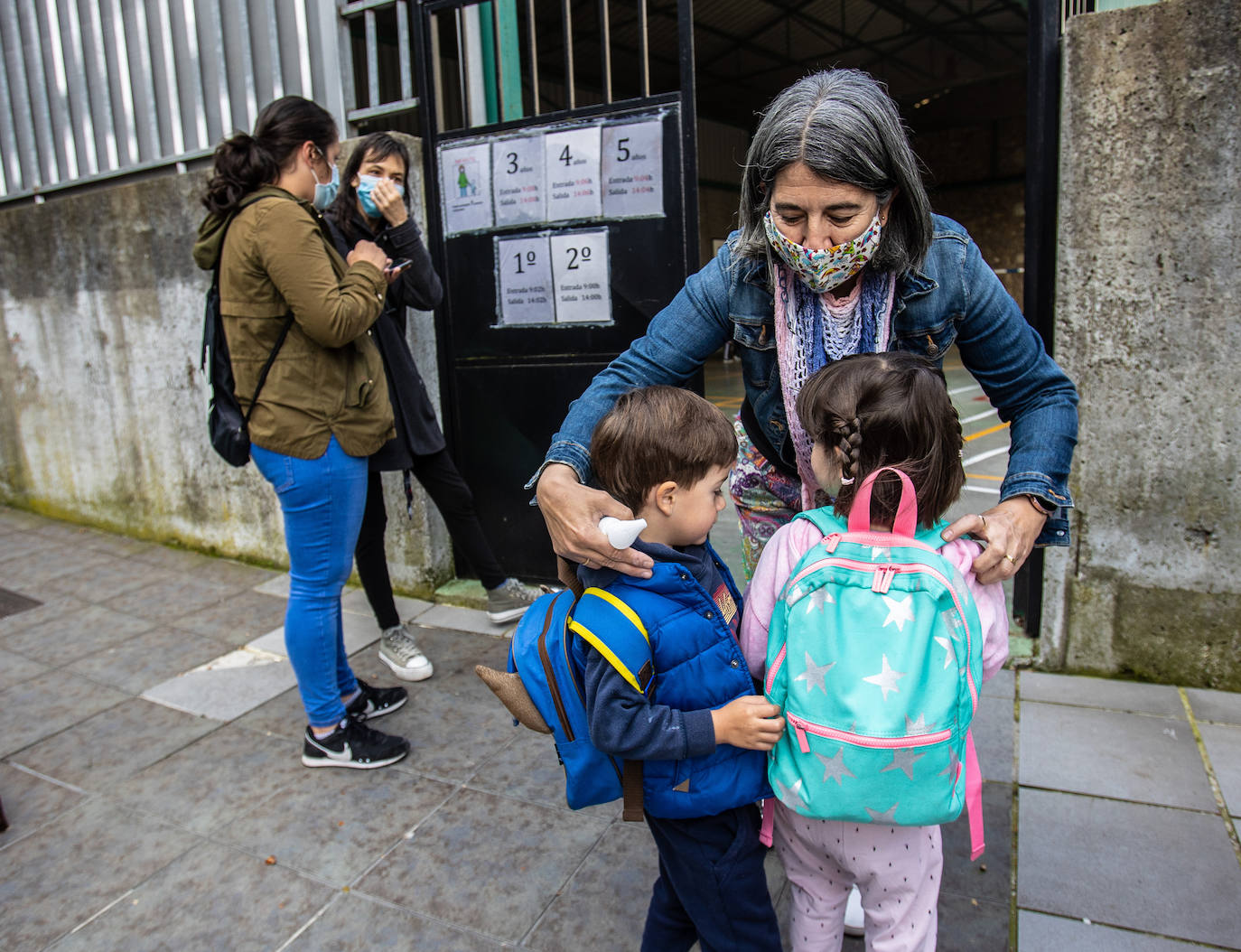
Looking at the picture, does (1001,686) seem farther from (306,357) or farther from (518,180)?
(518,180)

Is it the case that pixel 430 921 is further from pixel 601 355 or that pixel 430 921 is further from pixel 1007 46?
pixel 1007 46

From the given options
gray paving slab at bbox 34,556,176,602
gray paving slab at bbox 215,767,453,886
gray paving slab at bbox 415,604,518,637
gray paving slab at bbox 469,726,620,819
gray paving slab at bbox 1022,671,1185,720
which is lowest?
gray paving slab at bbox 215,767,453,886

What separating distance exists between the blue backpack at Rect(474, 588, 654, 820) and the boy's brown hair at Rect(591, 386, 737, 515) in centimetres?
22

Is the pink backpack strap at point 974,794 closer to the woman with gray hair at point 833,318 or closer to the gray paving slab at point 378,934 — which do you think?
the woman with gray hair at point 833,318

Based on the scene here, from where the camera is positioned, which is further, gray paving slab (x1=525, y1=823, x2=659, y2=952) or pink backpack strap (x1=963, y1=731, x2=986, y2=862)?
gray paving slab (x1=525, y1=823, x2=659, y2=952)

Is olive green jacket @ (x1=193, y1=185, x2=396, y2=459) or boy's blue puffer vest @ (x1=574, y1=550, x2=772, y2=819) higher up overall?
olive green jacket @ (x1=193, y1=185, x2=396, y2=459)

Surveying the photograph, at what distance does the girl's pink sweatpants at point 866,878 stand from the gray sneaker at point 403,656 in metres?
2.14

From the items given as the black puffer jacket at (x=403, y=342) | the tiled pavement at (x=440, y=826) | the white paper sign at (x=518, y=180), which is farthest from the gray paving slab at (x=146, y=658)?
the white paper sign at (x=518, y=180)

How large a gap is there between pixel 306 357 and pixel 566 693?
165cm

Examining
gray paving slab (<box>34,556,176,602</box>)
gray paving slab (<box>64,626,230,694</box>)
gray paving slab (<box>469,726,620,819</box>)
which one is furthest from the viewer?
gray paving slab (<box>34,556,176,602</box>)

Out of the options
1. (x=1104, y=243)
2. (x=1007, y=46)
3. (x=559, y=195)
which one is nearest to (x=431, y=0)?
(x=559, y=195)

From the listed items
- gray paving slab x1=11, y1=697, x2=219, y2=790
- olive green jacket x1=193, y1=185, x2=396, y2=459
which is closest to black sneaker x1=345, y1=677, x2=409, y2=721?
gray paving slab x1=11, y1=697, x2=219, y2=790

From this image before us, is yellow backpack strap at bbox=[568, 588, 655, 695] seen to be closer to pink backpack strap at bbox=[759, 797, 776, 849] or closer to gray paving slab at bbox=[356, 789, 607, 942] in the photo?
pink backpack strap at bbox=[759, 797, 776, 849]

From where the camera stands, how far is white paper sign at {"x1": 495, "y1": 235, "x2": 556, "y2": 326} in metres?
3.92
